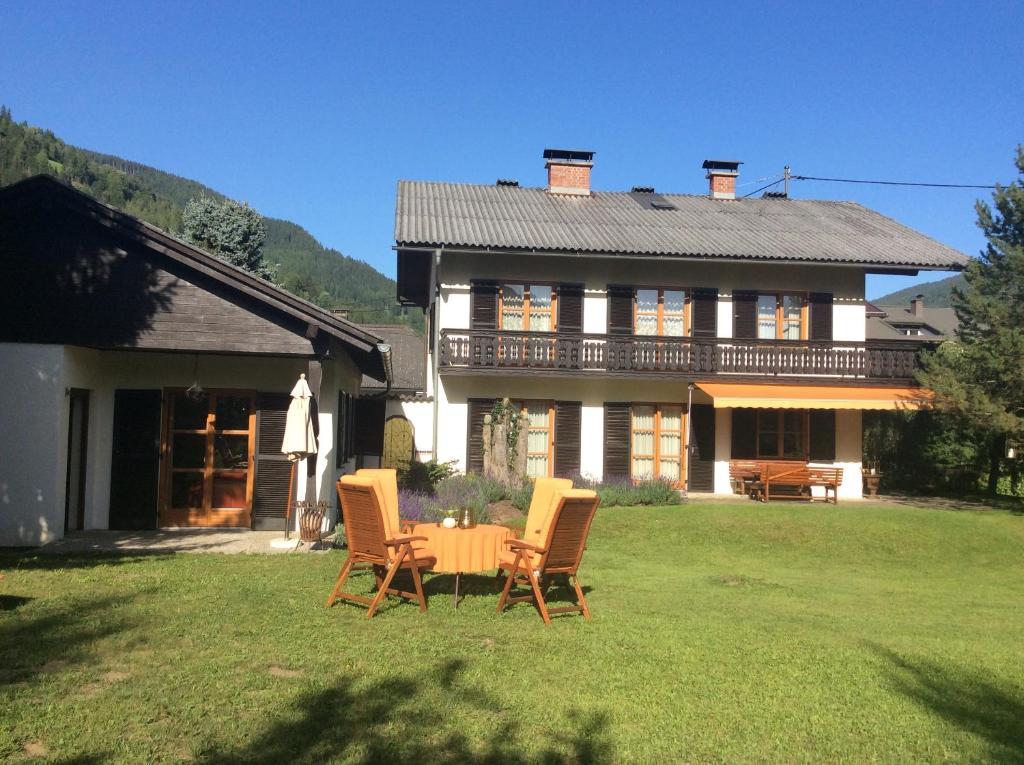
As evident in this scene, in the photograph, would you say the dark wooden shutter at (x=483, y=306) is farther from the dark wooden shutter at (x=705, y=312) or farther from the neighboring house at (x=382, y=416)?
the dark wooden shutter at (x=705, y=312)

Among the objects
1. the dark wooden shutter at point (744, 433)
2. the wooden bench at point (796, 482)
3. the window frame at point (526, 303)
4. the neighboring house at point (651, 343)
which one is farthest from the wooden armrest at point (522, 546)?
the dark wooden shutter at point (744, 433)

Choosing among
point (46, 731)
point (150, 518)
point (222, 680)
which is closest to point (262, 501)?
point (150, 518)

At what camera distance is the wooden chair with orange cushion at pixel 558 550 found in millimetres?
7074

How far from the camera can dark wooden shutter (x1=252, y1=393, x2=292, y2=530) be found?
1218 centimetres

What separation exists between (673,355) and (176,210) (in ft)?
167

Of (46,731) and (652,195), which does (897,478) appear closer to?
(652,195)

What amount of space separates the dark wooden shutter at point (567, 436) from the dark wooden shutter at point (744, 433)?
3.50 meters

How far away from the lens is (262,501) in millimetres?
12188

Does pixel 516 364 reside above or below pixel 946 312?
below

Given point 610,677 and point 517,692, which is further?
point 610,677

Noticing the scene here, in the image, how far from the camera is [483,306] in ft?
61.8

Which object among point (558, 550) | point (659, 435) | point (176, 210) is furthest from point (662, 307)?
point (176, 210)

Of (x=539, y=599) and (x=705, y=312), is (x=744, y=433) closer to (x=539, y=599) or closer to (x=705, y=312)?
(x=705, y=312)

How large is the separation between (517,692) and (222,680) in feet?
5.78
